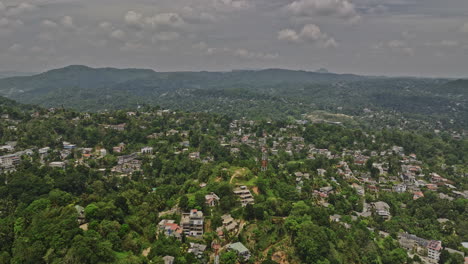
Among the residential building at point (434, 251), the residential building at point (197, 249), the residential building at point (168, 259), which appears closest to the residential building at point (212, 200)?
the residential building at point (197, 249)

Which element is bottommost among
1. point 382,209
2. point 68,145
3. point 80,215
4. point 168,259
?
point 382,209

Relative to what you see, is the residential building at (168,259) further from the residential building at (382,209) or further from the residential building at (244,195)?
the residential building at (382,209)

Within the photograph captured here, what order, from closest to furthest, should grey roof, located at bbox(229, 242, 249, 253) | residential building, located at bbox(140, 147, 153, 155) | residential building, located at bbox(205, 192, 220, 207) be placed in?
grey roof, located at bbox(229, 242, 249, 253) < residential building, located at bbox(205, 192, 220, 207) < residential building, located at bbox(140, 147, 153, 155)

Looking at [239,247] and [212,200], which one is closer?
[239,247]

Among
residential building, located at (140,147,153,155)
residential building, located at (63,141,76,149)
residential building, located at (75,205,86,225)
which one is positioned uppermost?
residential building, located at (75,205,86,225)

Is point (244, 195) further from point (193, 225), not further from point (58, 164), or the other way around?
point (58, 164)

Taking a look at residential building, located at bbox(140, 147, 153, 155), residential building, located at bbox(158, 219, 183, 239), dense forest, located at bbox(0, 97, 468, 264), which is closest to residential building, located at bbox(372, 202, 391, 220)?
dense forest, located at bbox(0, 97, 468, 264)

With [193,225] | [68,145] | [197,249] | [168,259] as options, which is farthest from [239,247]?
[68,145]

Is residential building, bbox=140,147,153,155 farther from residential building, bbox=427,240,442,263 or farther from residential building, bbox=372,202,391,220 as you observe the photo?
residential building, bbox=427,240,442,263

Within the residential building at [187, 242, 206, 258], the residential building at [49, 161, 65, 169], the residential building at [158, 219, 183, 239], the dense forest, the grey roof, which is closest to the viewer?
the residential building at [187, 242, 206, 258]

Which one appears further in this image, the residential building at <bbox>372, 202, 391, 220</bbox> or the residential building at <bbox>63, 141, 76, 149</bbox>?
the residential building at <bbox>63, 141, 76, 149</bbox>
